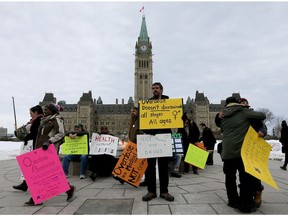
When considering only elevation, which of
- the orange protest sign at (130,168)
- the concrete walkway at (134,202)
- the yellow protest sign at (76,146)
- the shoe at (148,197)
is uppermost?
the yellow protest sign at (76,146)

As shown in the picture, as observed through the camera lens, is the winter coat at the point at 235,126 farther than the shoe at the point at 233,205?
Yes

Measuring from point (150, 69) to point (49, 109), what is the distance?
122 meters

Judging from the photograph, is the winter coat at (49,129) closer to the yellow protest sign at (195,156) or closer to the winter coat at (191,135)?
the yellow protest sign at (195,156)

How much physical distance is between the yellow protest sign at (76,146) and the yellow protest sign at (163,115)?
3502 millimetres

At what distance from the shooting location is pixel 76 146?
8.45 meters

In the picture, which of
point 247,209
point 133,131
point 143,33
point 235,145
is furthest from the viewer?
point 143,33

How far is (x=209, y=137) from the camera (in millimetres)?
11094

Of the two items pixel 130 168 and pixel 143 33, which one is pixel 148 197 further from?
pixel 143 33

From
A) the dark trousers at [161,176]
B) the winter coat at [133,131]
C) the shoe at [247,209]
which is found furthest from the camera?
the winter coat at [133,131]

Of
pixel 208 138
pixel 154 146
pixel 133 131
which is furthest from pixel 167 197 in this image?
pixel 208 138

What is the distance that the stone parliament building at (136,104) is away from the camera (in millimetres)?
123688

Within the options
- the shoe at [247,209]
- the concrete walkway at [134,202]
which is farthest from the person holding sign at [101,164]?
the shoe at [247,209]

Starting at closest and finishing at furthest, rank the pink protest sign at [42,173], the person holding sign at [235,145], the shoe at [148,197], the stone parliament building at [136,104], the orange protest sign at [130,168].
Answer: the person holding sign at [235,145] → the pink protest sign at [42,173] → the shoe at [148,197] → the orange protest sign at [130,168] → the stone parliament building at [136,104]

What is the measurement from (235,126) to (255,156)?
682 millimetres
